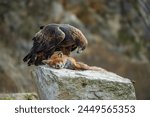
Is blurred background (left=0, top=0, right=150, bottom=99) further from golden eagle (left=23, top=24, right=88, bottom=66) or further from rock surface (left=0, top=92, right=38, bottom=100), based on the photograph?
golden eagle (left=23, top=24, right=88, bottom=66)

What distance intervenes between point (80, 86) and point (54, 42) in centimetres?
114

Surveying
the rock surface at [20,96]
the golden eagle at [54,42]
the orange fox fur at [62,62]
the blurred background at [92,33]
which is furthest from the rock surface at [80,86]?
the blurred background at [92,33]

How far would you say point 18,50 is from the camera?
32.6 metres

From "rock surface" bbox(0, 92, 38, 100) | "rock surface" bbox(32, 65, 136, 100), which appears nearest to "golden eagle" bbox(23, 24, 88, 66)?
"rock surface" bbox(32, 65, 136, 100)

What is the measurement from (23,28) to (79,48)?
19.0m

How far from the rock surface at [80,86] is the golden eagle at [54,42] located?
0.50 m

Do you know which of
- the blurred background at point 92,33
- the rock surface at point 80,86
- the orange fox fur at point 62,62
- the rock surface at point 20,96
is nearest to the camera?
the rock surface at point 80,86

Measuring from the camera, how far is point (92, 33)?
126 feet

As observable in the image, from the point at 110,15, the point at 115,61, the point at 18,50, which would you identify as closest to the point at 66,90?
the point at 18,50

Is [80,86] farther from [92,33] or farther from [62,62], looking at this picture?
[92,33]

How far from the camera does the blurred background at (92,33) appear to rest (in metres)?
31.8

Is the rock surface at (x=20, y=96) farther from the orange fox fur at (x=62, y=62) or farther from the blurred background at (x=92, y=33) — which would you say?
the blurred background at (x=92, y=33)

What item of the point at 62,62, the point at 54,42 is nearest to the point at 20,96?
the point at 62,62

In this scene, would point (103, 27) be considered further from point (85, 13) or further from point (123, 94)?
point (123, 94)
